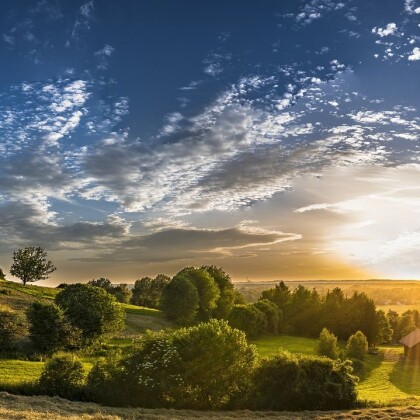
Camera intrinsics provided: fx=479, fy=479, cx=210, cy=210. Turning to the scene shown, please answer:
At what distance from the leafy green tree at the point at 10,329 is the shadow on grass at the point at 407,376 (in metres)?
49.8

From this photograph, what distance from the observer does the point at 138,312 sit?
10575cm

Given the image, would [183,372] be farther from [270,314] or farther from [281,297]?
[281,297]

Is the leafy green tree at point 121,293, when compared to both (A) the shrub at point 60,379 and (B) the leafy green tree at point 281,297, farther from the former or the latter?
(A) the shrub at point 60,379

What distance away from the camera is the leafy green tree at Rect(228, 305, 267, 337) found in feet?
359

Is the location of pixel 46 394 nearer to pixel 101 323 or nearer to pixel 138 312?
pixel 101 323

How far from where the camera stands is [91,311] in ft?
219

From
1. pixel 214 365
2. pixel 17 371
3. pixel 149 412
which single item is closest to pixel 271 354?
pixel 214 365

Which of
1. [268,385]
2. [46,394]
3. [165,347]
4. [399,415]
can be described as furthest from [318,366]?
[46,394]

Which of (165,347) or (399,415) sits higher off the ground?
(165,347)

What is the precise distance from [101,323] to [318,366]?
3457cm

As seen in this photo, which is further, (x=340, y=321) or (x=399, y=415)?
(x=340, y=321)

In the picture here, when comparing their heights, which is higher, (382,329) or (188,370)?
(188,370)

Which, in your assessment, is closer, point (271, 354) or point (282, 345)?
point (271, 354)

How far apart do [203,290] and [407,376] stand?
51.5m
